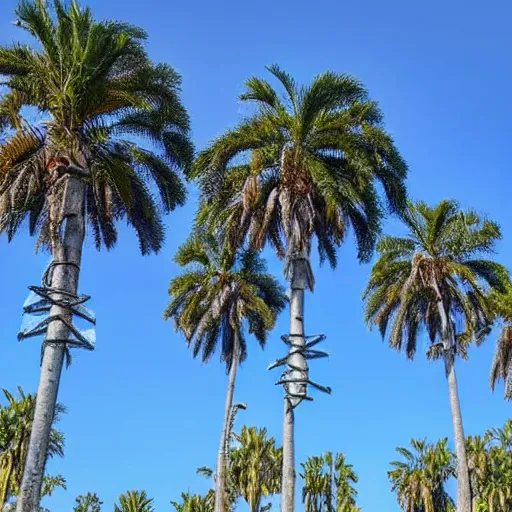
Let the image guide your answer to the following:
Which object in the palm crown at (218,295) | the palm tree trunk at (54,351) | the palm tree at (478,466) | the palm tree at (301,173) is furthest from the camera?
the palm tree at (478,466)

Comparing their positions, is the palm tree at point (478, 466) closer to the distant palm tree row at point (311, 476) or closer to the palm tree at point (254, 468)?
the distant palm tree row at point (311, 476)

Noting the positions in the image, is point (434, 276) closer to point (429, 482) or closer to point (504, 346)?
point (504, 346)

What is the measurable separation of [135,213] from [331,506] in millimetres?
24727

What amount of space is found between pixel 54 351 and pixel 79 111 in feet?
15.8

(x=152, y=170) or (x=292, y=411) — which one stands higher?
(x=152, y=170)

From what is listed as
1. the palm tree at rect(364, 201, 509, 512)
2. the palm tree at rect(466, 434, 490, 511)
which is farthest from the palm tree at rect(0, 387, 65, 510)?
the palm tree at rect(466, 434, 490, 511)

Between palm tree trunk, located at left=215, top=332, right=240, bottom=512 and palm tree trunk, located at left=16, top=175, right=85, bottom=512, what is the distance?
1935 cm

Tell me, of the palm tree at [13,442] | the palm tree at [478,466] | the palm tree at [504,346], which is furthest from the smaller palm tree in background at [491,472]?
the palm tree at [13,442]

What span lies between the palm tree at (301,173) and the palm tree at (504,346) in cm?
1300

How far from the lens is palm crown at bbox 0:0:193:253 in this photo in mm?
14586

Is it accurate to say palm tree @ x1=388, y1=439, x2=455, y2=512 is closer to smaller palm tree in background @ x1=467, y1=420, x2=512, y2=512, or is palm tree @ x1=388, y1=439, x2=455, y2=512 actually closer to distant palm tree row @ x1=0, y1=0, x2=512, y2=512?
smaller palm tree in background @ x1=467, y1=420, x2=512, y2=512

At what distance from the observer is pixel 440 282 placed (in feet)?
Answer: 96.9

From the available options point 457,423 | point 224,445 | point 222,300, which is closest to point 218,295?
point 222,300

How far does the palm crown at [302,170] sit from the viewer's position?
59.0 feet
